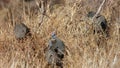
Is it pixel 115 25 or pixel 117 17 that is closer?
pixel 115 25

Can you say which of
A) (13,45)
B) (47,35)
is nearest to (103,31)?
(47,35)

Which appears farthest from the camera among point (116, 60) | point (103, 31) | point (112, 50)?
point (103, 31)

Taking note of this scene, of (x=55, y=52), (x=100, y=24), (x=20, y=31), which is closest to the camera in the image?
(x=55, y=52)

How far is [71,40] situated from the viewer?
7.81 meters

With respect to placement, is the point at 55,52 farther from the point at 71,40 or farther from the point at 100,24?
the point at 100,24

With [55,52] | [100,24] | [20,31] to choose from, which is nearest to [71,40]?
[100,24]

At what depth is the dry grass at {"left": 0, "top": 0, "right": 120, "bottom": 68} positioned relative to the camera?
265 inches

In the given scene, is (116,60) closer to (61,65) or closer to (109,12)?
(61,65)

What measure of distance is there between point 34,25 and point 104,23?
1.09 m

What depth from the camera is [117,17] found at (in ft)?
29.8

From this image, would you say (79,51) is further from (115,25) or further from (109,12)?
(109,12)

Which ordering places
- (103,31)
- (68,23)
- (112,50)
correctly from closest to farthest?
(112,50) < (103,31) < (68,23)

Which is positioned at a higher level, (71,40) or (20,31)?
(20,31)

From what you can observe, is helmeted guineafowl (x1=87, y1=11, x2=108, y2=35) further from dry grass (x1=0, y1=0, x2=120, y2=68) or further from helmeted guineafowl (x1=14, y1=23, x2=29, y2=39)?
helmeted guineafowl (x1=14, y1=23, x2=29, y2=39)
